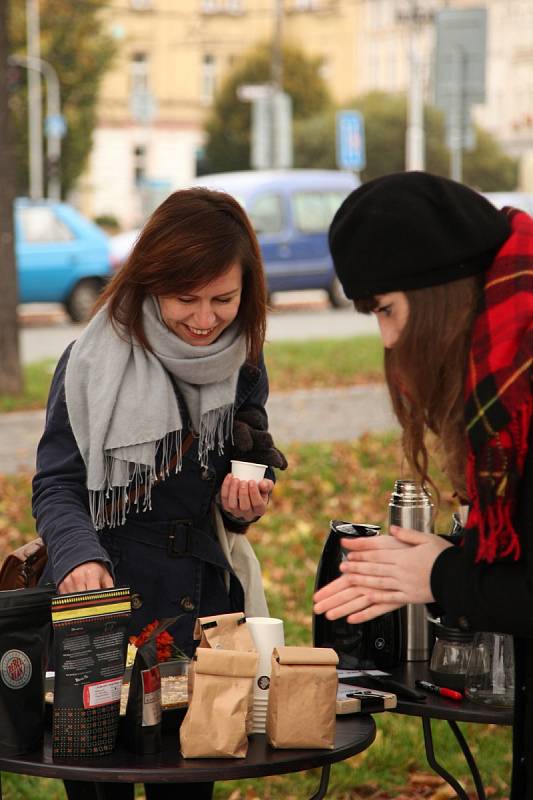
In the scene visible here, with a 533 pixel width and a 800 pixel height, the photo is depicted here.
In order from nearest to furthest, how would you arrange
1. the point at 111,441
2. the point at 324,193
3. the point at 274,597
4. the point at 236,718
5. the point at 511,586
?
the point at 511,586
the point at 236,718
the point at 111,441
the point at 274,597
the point at 324,193

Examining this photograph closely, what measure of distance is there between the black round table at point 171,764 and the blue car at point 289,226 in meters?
18.2

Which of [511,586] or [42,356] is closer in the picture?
[511,586]

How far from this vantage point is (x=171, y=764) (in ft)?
8.58

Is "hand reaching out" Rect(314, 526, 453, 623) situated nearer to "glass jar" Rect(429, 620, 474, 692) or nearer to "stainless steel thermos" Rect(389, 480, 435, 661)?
"glass jar" Rect(429, 620, 474, 692)

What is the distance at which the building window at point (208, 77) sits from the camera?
6059 cm

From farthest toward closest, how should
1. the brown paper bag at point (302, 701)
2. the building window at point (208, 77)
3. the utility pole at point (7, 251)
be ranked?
the building window at point (208, 77)
the utility pole at point (7, 251)
the brown paper bag at point (302, 701)

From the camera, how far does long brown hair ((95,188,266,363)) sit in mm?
3172

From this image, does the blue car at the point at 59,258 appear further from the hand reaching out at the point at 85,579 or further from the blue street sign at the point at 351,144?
the hand reaching out at the point at 85,579

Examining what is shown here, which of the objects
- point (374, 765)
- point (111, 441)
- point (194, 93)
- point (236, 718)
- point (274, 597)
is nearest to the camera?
point (236, 718)

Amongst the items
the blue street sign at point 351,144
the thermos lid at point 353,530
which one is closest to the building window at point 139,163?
the blue street sign at point 351,144

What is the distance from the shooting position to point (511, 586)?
7.61 feet

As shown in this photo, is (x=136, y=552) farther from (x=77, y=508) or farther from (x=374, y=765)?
(x=374, y=765)

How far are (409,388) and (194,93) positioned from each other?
194 ft

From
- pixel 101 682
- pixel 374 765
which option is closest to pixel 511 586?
pixel 101 682
